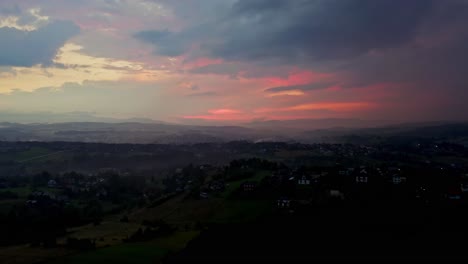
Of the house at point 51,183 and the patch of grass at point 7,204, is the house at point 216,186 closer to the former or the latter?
the patch of grass at point 7,204

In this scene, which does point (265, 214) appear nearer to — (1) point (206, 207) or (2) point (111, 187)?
(1) point (206, 207)

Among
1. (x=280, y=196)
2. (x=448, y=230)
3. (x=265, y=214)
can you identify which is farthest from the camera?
(x=280, y=196)

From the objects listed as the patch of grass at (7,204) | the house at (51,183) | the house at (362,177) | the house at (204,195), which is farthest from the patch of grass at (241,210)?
the house at (51,183)

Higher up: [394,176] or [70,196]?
[394,176]

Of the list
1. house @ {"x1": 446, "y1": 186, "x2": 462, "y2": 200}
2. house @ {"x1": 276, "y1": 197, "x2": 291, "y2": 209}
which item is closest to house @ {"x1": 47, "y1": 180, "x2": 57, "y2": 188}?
Result: house @ {"x1": 276, "y1": 197, "x2": 291, "y2": 209}

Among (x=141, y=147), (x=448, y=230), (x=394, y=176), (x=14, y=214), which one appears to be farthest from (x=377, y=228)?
(x=141, y=147)

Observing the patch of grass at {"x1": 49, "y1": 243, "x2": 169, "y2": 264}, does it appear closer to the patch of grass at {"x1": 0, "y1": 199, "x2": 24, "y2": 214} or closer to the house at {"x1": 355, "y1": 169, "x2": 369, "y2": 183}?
the house at {"x1": 355, "y1": 169, "x2": 369, "y2": 183}

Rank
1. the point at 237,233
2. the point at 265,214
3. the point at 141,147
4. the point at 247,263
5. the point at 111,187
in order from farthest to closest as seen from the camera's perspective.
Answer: the point at 141,147 → the point at 111,187 → the point at 265,214 → the point at 237,233 → the point at 247,263

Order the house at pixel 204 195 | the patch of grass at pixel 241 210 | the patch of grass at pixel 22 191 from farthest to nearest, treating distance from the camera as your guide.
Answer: the patch of grass at pixel 22 191 < the house at pixel 204 195 < the patch of grass at pixel 241 210

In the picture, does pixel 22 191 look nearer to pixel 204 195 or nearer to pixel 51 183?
pixel 51 183

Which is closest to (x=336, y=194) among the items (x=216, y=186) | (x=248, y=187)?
(x=248, y=187)

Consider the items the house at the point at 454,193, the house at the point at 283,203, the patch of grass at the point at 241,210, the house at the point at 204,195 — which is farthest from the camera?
the house at the point at 204,195
